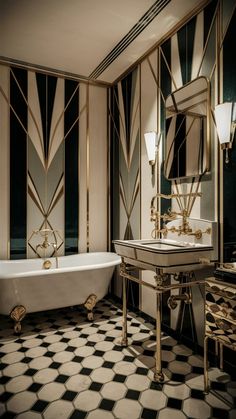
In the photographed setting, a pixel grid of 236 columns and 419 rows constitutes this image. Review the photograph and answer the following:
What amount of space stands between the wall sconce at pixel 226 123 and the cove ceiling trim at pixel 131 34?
1035 mm

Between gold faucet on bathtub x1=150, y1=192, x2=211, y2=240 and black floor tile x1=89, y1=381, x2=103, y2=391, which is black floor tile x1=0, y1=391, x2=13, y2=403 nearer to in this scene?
black floor tile x1=89, y1=381, x2=103, y2=391

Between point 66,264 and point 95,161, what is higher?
point 95,161

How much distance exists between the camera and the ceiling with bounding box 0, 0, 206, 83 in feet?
7.61

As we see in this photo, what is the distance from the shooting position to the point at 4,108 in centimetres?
325

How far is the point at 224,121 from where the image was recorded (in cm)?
193

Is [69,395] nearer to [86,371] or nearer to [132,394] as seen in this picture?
[86,371]

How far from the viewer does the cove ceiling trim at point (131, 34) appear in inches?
91.4

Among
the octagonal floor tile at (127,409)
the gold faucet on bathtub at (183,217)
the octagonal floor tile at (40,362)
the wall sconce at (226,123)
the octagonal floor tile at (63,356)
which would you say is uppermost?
the wall sconce at (226,123)

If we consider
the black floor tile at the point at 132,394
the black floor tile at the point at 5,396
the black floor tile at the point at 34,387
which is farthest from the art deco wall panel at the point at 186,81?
the black floor tile at the point at 5,396

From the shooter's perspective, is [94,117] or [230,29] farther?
[94,117]

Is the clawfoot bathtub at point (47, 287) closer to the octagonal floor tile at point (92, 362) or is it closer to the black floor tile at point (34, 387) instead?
the octagonal floor tile at point (92, 362)

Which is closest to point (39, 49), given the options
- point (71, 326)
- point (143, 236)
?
point (143, 236)

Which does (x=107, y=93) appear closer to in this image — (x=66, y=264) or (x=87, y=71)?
(x=87, y=71)

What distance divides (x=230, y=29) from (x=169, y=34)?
0.79m
